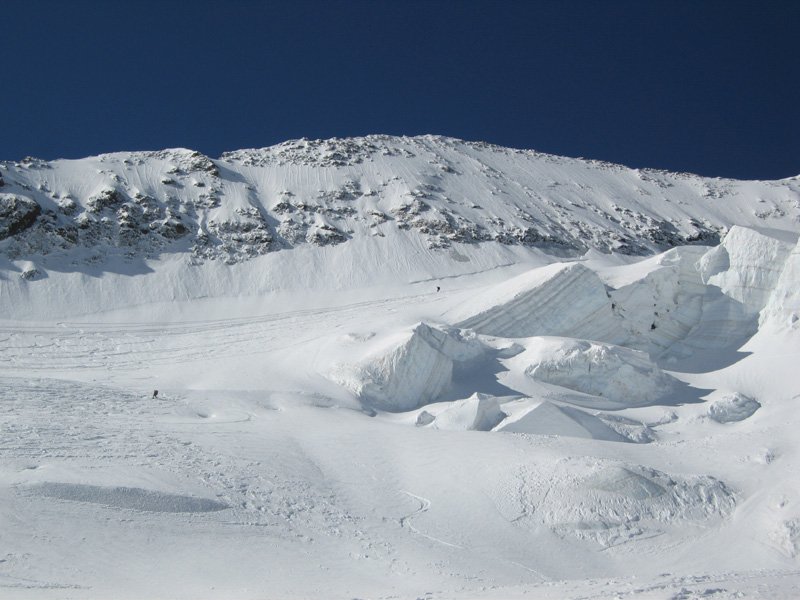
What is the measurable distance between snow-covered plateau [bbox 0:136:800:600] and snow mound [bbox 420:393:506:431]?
71 mm

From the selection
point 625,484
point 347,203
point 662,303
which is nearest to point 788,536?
point 625,484

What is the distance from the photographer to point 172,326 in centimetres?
2673

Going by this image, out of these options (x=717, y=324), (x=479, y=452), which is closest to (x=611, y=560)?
(x=479, y=452)

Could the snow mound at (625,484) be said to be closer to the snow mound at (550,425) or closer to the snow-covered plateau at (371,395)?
the snow-covered plateau at (371,395)

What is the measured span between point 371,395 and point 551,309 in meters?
8.36

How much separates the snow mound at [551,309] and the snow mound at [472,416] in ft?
20.1

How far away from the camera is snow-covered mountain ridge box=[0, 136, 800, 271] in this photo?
105 ft

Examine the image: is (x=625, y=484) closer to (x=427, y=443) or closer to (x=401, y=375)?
(x=427, y=443)

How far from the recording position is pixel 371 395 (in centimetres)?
1738

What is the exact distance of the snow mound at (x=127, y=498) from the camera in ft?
31.3

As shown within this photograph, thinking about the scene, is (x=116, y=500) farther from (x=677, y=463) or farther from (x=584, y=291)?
(x=584, y=291)

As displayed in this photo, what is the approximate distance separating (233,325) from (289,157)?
69.7 ft

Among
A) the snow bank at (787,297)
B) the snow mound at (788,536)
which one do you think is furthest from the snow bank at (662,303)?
the snow mound at (788,536)

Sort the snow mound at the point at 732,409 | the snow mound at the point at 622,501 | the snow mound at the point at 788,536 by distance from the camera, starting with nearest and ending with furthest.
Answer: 1. the snow mound at the point at 788,536
2. the snow mound at the point at 622,501
3. the snow mound at the point at 732,409
